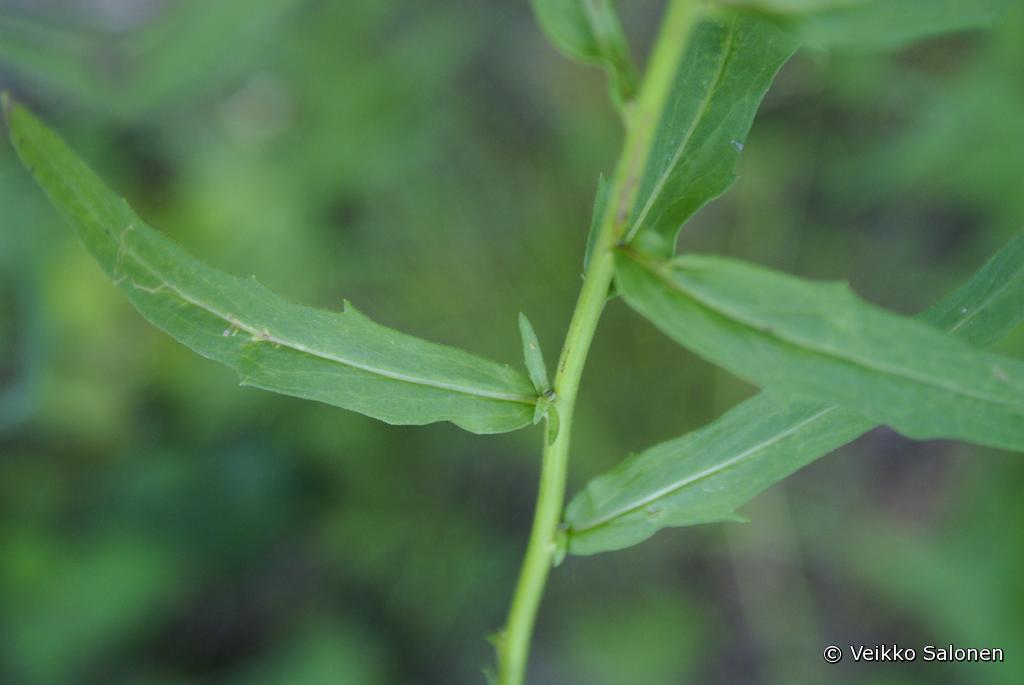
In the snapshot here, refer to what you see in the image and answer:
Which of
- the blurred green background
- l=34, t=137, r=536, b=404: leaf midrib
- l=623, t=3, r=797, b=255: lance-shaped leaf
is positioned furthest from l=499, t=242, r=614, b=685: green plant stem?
the blurred green background

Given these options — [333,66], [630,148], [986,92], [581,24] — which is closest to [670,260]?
[630,148]

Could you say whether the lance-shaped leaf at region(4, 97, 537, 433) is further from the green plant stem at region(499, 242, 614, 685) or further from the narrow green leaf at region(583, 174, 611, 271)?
the narrow green leaf at region(583, 174, 611, 271)

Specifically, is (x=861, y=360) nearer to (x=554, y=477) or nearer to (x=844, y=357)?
(x=844, y=357)

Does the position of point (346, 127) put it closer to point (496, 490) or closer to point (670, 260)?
point (496, 490)

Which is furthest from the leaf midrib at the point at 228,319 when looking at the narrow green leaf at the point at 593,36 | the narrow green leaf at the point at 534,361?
the narrow green leaf at the point at 593,36

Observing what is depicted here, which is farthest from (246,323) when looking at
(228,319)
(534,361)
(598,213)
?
(598,213)

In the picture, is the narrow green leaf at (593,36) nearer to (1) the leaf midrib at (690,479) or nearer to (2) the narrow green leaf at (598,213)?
(2) the narrow green leaf at (598,213)
